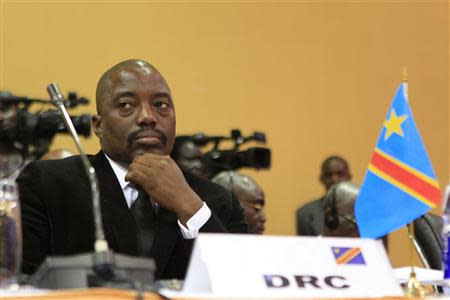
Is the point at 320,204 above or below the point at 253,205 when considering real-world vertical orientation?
below

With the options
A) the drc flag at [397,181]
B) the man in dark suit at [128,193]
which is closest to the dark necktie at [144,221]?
the man in dark suit at [128,193]

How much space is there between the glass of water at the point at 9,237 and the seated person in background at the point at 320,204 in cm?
376

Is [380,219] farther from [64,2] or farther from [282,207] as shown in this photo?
[282,207]

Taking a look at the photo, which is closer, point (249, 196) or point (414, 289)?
point (414, 289)

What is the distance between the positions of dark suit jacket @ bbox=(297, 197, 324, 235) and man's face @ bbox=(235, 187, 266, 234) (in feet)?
3.49

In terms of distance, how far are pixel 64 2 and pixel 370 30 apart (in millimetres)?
2320

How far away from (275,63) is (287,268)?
219 inches

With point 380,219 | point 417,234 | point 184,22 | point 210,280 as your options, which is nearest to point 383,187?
point 380,219

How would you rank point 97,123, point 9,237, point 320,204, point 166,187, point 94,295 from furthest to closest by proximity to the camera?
point 320,204 → point 97,123 → point 166,187 → point 9,237 → point 94,295

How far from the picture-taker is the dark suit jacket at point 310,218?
18.9ft

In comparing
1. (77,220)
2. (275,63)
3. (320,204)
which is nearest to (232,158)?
(320,204)

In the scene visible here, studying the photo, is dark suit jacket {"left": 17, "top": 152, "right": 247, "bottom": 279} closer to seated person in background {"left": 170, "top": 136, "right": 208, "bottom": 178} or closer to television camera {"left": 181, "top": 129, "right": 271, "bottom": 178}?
seated person in background {"left": 170, "top": 136, "right": 208, "bottom": 178}

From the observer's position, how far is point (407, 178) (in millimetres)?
2199

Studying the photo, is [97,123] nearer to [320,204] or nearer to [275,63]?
[320,204]
